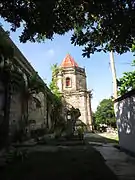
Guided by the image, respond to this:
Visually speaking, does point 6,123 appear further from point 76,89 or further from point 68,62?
point 68,62

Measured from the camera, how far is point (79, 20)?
5852 mm

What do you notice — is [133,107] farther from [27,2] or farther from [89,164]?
[27,2]

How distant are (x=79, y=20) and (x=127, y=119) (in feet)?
21.2

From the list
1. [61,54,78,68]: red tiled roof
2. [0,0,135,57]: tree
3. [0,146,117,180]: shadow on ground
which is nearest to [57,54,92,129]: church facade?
[61,54,78,68]: red tiled roof

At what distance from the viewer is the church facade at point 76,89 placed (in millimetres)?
46938

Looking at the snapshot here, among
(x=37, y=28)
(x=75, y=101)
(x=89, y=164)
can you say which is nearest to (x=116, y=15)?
(x=37, y=28)

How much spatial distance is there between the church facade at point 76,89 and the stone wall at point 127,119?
33751 mm

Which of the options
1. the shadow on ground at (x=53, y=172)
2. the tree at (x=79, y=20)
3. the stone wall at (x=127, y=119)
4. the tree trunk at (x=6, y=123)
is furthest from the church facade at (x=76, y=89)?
the tree at (x=79, y=20)

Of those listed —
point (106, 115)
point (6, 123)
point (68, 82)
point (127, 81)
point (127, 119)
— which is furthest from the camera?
point (106, 115)

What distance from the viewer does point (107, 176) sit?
21.0 ft

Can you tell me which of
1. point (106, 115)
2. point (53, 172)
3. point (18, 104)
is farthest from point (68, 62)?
point (53, 172)

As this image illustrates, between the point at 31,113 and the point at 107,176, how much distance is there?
47.8 ft

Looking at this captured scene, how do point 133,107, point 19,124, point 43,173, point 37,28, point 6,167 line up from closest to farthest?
point 37,28 < point 43,173 < point 6,167 < point 133,107 < point 19,124

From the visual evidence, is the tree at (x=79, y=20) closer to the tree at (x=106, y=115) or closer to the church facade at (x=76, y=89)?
Answer: the church facade at (x=76, y=89)
